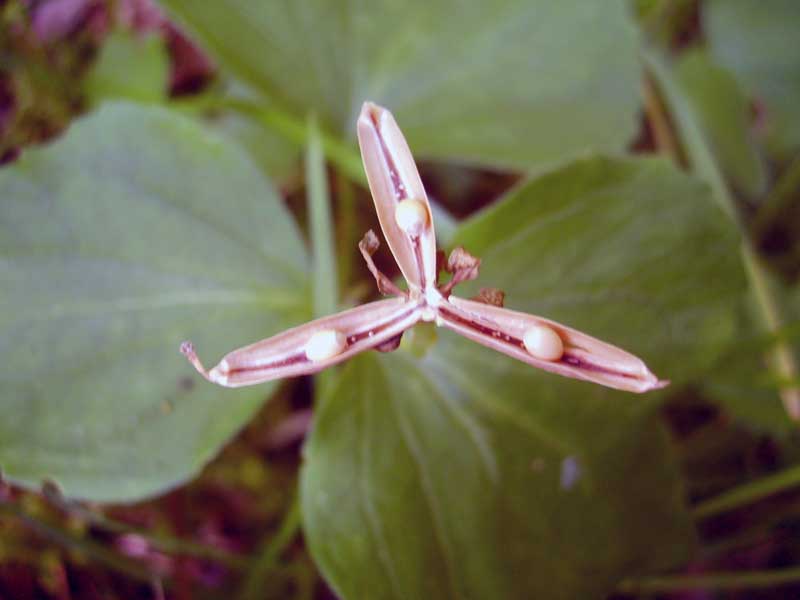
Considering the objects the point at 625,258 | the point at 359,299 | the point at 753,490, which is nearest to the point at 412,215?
the point at 625,258

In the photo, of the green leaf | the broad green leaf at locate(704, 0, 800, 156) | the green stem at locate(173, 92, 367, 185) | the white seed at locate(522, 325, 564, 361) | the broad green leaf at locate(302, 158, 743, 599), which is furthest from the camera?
the broad green leaf at locate(704, 0, 800, 156)

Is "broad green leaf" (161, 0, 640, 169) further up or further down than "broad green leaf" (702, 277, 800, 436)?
further up

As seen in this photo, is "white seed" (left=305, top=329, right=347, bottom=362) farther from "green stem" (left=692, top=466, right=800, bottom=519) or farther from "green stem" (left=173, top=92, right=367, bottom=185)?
"green stem" (left=692, top=466, right=800, bottom=519)

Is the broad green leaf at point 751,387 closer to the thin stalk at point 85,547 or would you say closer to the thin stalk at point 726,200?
the thin stalk at point 726,200

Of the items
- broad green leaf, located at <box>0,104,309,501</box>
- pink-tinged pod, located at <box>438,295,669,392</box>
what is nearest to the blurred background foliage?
broad green leaf, located at <box>0,104,309,501</box>

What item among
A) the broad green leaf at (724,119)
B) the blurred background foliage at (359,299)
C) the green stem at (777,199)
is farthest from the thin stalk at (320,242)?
the green stem at (777,199)

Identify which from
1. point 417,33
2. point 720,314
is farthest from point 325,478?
point 417,33

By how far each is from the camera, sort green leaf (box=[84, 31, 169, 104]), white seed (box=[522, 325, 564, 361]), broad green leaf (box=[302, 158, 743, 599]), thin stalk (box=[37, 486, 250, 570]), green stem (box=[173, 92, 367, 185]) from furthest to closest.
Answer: green leaf (box=[84, 31, 169, 104]) < green stem (box=[173, 92, 367, 185]) < thin stalk (box=[37, 486, 250, 570]) < broad green leaf (box=[302, 158, 743, 599]) < white seed (box=[522, 325, 564, 361])

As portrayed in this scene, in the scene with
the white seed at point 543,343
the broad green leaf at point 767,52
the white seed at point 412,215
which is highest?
the broad green leaf at point 767,52

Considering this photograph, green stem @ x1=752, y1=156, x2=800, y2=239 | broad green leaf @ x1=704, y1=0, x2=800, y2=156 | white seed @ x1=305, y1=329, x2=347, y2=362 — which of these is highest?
broad green leaf @ x1=704, y1=0, x2=800, y2=156

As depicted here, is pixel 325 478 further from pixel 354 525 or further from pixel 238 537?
pixel 238 537
